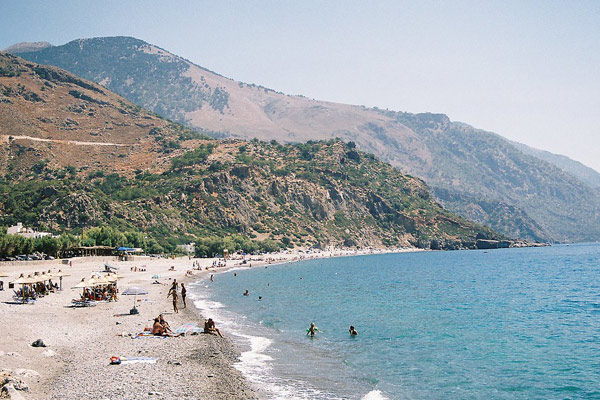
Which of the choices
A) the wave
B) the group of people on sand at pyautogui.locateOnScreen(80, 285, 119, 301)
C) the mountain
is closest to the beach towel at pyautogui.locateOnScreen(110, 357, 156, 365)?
the wave

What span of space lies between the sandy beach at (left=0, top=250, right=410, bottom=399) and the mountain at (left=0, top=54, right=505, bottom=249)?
232 feet

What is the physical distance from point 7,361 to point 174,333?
10.2 meters

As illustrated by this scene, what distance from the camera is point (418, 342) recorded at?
26.8 meters

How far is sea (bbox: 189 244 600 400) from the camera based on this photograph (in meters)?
18.8

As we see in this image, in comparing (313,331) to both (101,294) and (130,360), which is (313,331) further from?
(101,294)

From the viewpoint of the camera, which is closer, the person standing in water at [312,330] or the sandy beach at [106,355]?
the sandy beach at [106,355]

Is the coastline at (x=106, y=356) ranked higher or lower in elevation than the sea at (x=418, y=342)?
higher

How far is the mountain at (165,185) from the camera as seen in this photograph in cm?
10988

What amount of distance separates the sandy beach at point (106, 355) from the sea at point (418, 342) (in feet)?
5.77

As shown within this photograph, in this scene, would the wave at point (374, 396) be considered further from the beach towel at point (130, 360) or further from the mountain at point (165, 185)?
the mountain at point (165, 185)

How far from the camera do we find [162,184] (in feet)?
444

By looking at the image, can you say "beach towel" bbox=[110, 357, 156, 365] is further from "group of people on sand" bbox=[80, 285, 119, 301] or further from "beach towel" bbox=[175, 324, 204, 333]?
"group of people on sand" bbox=[80, 285, 119, 301]

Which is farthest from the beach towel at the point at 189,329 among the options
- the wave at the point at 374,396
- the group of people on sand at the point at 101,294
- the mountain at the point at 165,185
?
the mountain at the point at 165,185

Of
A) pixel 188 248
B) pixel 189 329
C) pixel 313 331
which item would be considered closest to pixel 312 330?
pixel 313 331
